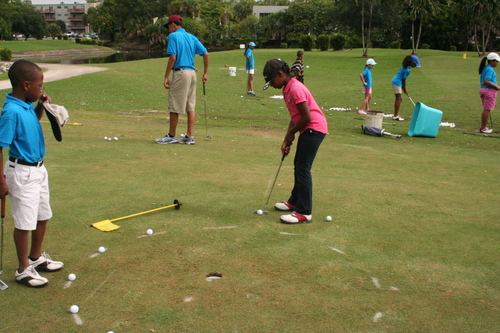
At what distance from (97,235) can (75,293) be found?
1.18 metres

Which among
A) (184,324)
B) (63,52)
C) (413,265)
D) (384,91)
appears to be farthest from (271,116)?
(63,52)

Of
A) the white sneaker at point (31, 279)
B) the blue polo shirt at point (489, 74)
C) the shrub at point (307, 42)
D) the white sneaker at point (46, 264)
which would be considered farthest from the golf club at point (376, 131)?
the shrub at point (307, 42)

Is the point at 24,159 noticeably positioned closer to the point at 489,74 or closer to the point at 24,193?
the point at 24,193

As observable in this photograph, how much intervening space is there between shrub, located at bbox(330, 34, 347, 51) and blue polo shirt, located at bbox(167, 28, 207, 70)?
178ft

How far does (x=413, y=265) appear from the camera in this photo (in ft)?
14.5

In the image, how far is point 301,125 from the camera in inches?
206

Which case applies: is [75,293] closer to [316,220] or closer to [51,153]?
[316,220]

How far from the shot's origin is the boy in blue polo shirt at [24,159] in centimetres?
379

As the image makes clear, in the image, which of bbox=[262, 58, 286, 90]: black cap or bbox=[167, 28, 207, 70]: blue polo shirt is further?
bbox=[167, 28, 207, 70]: blue polo shirt

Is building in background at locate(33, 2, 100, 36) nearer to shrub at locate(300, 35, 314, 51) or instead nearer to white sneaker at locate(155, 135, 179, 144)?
shrub at locate(300, 35, 314, 51)

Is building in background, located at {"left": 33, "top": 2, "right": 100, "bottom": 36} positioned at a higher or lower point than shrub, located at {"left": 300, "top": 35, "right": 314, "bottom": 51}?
higher

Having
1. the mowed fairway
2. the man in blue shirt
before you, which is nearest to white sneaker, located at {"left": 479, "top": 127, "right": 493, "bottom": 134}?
the mowed fairway

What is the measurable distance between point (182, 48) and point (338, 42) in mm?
55027

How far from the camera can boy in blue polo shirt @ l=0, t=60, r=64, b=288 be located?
3.79m
